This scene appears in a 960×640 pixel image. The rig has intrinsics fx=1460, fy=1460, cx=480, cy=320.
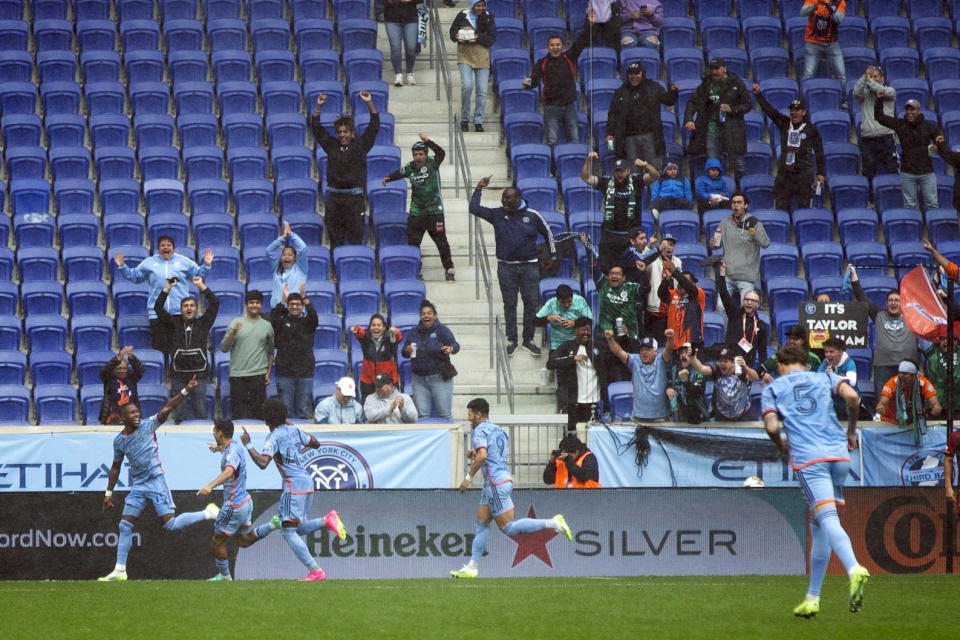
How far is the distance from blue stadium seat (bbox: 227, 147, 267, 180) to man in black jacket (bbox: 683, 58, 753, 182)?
19.5ft

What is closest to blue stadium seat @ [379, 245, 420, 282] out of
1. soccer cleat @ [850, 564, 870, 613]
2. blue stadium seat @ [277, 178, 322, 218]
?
blue stadium seat @ [277, 178, 322, 218]

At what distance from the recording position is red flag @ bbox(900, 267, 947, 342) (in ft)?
51.2

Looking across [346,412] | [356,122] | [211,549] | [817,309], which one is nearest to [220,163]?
[356,122]

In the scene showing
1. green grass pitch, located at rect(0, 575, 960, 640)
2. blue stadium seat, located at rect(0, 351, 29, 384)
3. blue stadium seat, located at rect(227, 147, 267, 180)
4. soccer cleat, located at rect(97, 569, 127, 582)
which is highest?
blue stadium seat, located at rect(227, 147, 267, 180)

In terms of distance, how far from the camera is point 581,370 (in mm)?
17031

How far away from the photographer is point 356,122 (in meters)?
21.1

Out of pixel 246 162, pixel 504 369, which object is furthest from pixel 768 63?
pixel 246 162

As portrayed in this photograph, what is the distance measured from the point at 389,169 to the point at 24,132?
5310 millimetres

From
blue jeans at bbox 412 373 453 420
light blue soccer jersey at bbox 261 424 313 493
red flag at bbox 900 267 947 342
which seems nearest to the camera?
light blue soccer jersey at bbox 261 424 313 493

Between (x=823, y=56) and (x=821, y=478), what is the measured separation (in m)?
12.9

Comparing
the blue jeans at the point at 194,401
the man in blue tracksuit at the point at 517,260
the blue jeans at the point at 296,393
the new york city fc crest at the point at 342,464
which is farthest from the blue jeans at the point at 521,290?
the blue jeans at the point at 194,401

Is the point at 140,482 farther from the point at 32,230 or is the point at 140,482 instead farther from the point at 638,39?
the point at 638,39

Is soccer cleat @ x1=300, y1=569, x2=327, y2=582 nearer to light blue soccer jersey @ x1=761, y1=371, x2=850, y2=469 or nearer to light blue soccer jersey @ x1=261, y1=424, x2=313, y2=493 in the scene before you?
light blue soccer jersey @ x1=261, y1=424, x2=313, y2=493

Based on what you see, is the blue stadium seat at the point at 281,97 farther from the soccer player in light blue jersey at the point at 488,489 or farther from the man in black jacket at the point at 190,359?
the soccer player in light blue jersey at the point at 488,489
